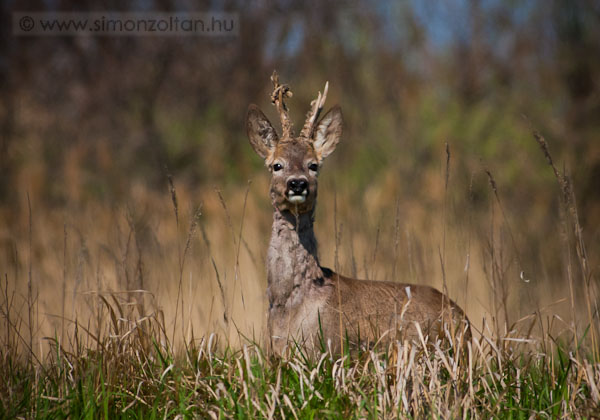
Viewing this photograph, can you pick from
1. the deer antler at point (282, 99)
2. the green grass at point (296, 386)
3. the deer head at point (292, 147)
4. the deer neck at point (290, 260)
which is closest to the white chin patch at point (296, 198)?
the deer head at point (292, 147)

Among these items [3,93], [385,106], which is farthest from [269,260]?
[3,93]

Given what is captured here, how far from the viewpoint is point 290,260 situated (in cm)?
485

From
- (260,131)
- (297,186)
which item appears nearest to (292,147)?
(260,131)

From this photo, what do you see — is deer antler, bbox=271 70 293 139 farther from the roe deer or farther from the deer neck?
the deer neck

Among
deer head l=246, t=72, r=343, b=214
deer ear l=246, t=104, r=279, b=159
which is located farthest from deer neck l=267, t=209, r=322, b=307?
deer ear l=246, t=104, r=279, b=159

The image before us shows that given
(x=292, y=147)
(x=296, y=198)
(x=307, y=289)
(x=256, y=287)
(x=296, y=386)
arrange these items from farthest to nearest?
(x=256, y=287)
(x=292, y=147)
(x=307, y=289)
(x=296, y=198)
(x=296, y=386)

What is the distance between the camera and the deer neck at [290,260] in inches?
189

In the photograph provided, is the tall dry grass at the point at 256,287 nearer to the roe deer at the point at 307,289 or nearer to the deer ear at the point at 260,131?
the roe deer at the point at 307,289

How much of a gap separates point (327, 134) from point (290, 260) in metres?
1.10

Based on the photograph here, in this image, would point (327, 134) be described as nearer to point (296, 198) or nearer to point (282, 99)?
point (282, 99)

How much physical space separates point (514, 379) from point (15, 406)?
274 cm

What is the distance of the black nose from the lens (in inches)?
185

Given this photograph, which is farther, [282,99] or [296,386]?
[282,99]

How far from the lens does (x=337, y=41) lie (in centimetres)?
1370
